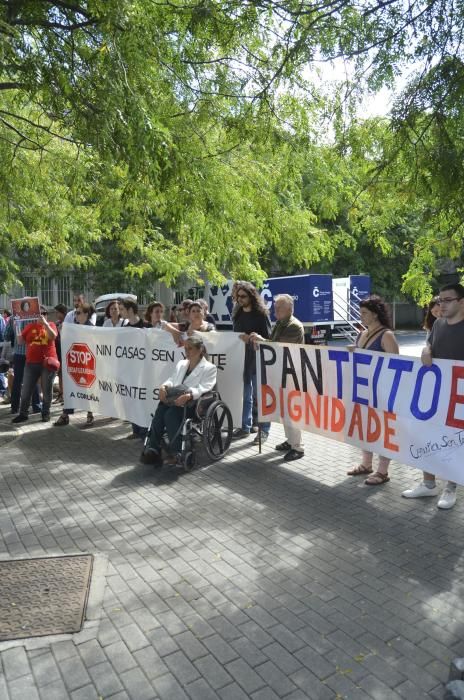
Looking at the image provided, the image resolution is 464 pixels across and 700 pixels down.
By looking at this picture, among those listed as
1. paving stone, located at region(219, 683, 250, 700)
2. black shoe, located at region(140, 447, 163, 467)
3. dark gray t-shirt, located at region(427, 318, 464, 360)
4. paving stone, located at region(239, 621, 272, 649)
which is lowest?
paving stone, located at region(219, 683, 250, 700)

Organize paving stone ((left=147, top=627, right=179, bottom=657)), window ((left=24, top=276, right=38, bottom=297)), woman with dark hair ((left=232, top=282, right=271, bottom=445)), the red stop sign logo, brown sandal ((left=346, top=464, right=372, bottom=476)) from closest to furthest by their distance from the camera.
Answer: paving stone ((left=147, top=627, right=179, bottom=657)), brown sandal ((left=346, top=464, right=372, bottom=476)), woman with dark hair ((left=232, top=282, right=271, bottom=445)), the red stop sign logo, window ((left=24, top=276, right=38, bottom=297))

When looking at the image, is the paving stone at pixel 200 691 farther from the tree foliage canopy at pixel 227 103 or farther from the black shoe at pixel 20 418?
the black shoe at pixel 20 418

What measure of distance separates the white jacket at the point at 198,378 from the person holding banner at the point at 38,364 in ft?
10.9

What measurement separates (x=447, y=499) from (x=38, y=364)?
6628 mm

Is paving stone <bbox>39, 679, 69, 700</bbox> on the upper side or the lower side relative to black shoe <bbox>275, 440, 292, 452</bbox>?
lower

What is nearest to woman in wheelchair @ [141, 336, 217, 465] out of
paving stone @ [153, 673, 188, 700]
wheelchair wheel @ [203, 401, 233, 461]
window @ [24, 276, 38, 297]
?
wheelchair wheel @ [203, 401, 233, 461]

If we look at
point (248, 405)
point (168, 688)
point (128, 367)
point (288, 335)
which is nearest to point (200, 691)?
point (168, 688)

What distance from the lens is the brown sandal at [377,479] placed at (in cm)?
595

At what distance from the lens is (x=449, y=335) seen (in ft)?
17.0

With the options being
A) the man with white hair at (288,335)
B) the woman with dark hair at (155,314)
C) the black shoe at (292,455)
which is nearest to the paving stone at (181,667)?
the black shoe at (292,455)

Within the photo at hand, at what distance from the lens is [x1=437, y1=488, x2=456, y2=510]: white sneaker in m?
5.28

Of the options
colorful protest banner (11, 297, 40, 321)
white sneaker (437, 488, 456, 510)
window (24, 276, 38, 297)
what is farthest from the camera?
window (24, 276, 38, 297)

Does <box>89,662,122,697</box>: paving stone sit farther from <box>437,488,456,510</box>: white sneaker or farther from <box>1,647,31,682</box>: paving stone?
<box>437,488,456,510</box>: white sneaker

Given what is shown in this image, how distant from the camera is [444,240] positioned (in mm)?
7031
